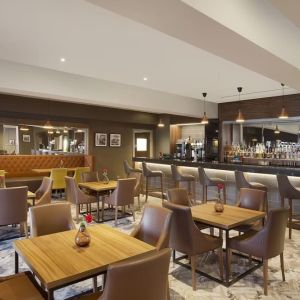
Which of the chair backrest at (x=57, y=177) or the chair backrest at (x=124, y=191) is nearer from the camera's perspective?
the chair backrest at (x=124, y=191)

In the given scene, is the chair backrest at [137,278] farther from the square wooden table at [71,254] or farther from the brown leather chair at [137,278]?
the square wooden table at [71,254]

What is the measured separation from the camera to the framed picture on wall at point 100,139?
31.6 feet

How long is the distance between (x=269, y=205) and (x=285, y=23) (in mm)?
3783

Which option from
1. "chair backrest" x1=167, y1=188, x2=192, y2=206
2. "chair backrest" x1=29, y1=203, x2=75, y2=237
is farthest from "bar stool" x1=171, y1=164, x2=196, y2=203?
"chair backrest" x1=29, y1=203, x2=75, y2=237

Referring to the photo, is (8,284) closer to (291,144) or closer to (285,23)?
(285,23)

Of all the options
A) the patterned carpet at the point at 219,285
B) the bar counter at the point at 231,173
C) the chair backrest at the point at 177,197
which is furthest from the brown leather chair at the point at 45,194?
the bar counter at the point at 231,173

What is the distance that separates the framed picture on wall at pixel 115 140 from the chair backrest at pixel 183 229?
7126 millimetres

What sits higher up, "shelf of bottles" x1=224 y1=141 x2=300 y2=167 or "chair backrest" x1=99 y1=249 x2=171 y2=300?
"shelf of bottles" x1=224 y1=141 x2=300 y2=167

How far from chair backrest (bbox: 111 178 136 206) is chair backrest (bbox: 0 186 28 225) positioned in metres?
1.73

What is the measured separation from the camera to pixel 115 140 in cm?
1015

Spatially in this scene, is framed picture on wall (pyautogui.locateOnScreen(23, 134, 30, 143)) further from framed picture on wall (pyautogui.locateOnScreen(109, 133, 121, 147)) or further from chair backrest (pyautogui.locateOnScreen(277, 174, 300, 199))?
chair backrest (pyautogui.locateOnScreen(277, 174, 300, 199))

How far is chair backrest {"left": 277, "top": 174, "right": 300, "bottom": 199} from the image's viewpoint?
4602 millimetres

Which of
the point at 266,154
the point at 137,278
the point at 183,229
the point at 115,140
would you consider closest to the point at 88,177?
the point at 115,140

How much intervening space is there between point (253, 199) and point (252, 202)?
0.05 meters
